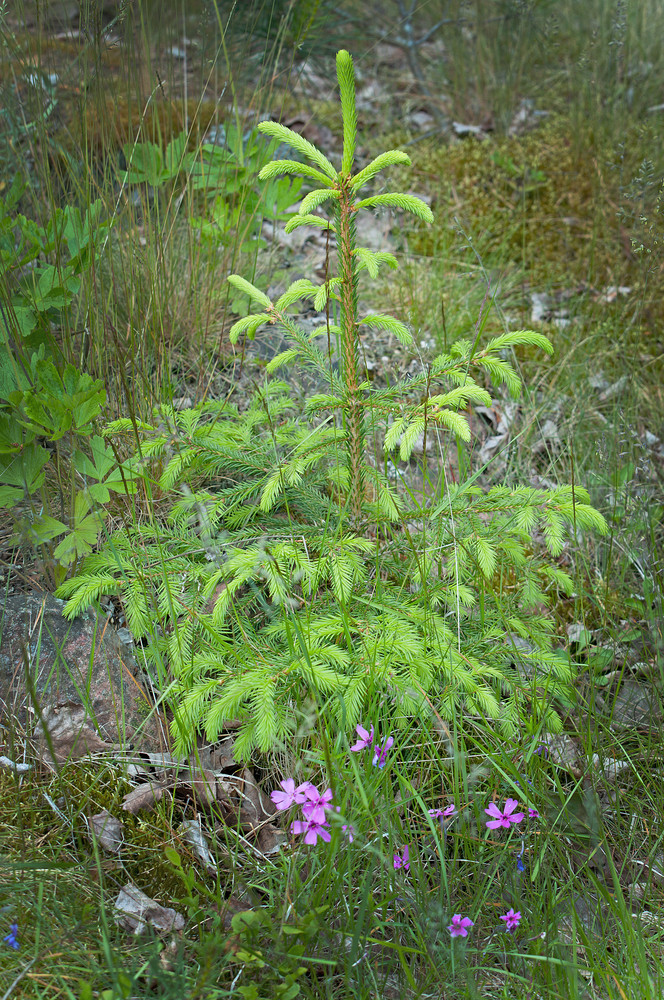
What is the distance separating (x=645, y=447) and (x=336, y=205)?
5.43ft

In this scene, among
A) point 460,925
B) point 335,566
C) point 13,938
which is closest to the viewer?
point 13,938

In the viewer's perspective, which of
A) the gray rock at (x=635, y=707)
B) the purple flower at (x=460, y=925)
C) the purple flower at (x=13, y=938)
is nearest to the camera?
the purple flower at (x=13, y=938)

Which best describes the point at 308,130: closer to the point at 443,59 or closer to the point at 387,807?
the point at 443,59

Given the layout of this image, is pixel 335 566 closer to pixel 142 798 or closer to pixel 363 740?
pixel 363 740

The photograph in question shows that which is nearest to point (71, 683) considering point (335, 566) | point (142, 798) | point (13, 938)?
point (142, 798)

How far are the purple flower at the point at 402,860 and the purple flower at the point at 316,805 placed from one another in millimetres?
202

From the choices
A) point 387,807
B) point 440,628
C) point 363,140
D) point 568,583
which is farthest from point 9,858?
point 363,140

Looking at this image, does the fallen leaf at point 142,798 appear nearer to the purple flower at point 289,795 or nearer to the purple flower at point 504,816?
the purple flower at point 289,795

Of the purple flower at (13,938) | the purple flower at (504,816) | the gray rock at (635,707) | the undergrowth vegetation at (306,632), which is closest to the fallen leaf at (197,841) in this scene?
the undergrowth vegetation at (306,632)

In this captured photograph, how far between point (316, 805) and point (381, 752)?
0.19 meters

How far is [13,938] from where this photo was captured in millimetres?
1225

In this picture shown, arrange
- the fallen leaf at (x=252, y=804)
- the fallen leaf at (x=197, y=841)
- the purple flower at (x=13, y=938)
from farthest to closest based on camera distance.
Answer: the fallen leaf at (x=252, y=804), the fallen leaf at (x=197, y=841), the purple flower at (x=13, y=938)

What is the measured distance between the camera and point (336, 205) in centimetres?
165

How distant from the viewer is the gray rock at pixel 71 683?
5.70 ft
